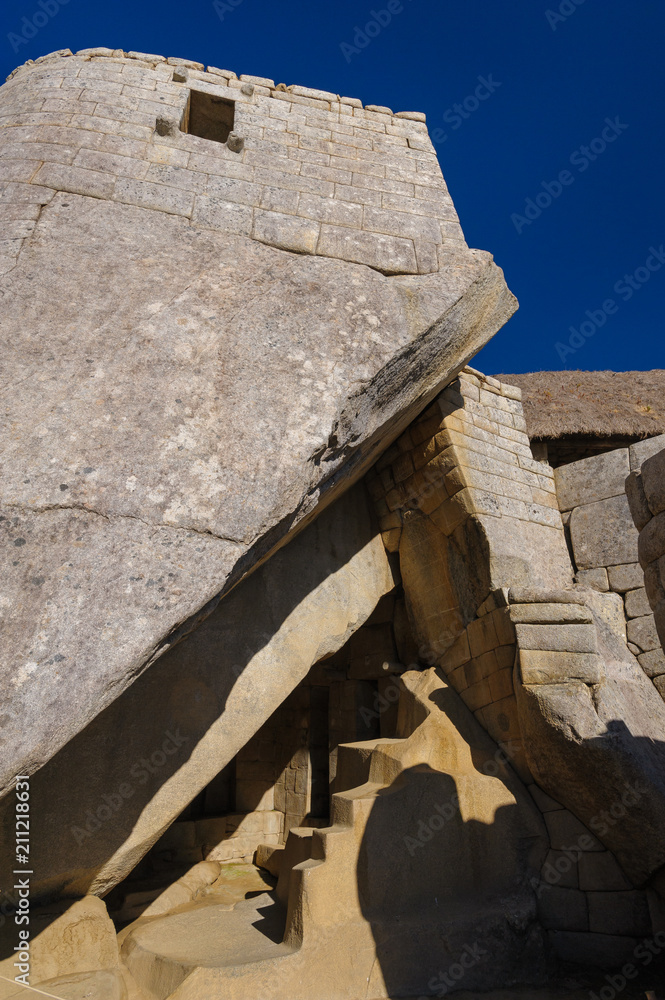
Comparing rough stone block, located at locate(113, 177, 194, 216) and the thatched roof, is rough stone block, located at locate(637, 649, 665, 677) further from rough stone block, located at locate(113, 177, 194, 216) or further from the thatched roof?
rough stone block, located at locate(113, 177, 194, 216)

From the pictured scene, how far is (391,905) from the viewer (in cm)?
366

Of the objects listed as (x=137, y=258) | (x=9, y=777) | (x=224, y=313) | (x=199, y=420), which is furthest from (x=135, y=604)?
(x=137, y=258)

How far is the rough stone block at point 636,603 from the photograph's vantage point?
5172mm

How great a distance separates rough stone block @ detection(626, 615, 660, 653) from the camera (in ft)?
16.4

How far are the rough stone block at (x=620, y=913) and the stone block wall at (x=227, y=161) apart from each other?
13.1 ft

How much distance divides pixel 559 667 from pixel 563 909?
56.2 inches

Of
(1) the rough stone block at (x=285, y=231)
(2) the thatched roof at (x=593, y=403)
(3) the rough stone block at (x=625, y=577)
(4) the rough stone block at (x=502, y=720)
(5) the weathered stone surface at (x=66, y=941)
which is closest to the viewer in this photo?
(5) the weathered stone surface at (x=66, y=941)

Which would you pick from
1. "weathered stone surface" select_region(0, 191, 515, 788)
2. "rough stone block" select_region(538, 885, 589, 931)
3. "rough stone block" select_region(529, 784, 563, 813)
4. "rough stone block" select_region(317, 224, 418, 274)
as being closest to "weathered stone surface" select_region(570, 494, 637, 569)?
"rough stone block" select_region(529, 784, 563, 813)

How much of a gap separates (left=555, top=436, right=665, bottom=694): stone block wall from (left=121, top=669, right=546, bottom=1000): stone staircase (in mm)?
1670

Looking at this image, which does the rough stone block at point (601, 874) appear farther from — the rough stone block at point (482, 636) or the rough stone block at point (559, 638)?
the rough stone block at point (482, 636)

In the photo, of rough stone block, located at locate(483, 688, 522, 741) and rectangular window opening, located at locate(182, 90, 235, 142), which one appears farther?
rectangular window opening, located at locate(182, 90, 235, 142)

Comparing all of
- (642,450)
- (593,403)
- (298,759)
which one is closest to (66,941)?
(298,759)

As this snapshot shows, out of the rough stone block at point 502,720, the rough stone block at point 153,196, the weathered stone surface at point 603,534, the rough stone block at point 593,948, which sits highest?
the rough stone block at point 153,196

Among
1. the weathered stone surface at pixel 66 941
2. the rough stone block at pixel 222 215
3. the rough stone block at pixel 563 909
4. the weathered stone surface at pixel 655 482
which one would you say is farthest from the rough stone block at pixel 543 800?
the rough stone block at pixel 222 215
